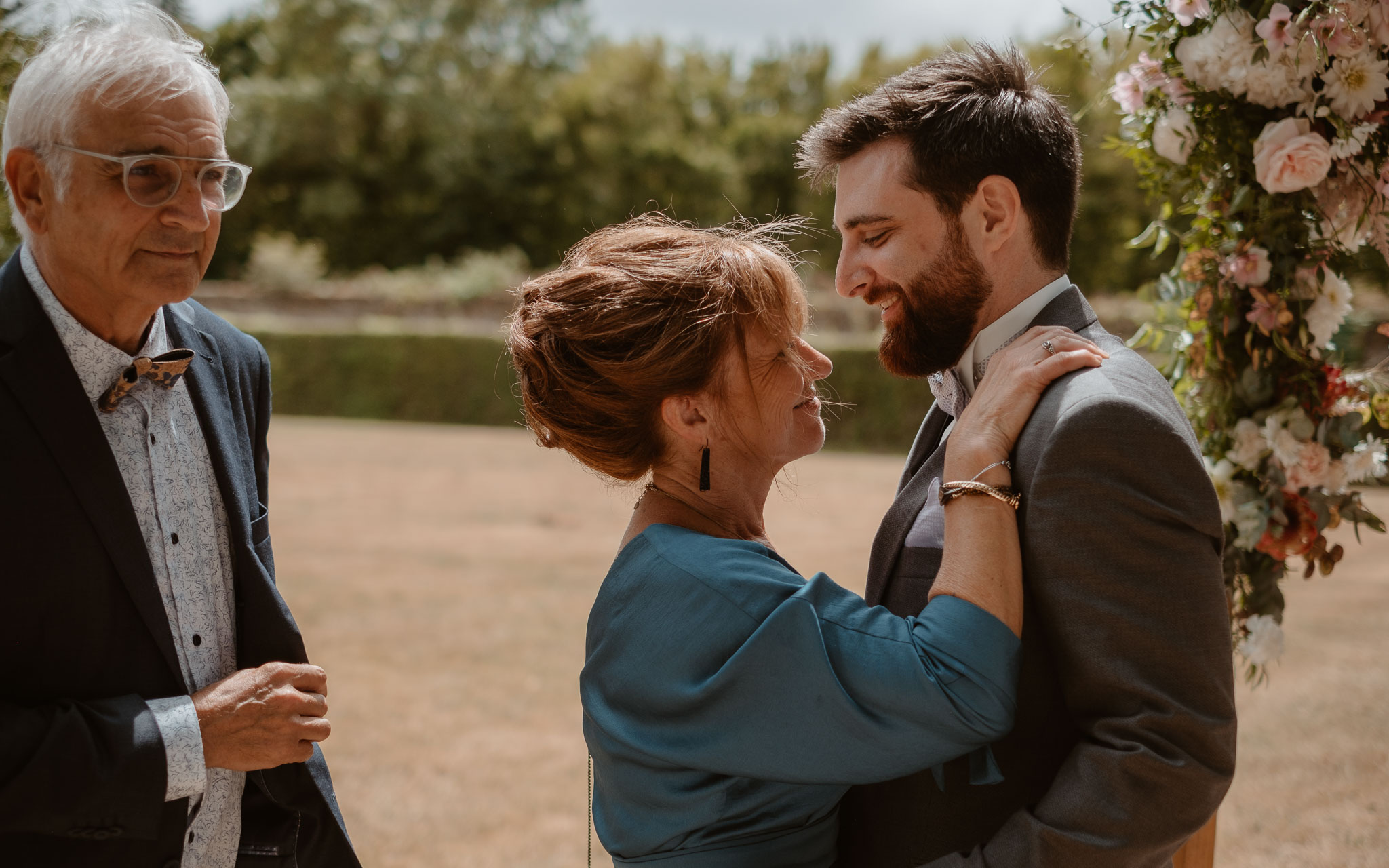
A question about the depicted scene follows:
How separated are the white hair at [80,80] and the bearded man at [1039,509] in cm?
128

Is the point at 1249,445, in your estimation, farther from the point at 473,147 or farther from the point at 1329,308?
the point at 473,147

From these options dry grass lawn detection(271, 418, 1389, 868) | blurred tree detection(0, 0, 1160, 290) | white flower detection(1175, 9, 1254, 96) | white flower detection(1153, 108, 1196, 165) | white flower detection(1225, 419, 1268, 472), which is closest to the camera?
white flower detection(1175, 9, 1254, 96)

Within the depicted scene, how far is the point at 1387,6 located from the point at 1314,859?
394cm

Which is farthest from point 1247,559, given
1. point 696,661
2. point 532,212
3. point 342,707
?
point 532,212

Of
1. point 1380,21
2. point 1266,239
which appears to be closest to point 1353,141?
point 1380,21

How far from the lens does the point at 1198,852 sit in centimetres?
266

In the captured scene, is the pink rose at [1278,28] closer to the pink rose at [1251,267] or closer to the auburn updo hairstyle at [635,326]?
the pink rose at [1251,267]

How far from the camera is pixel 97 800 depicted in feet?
6.29

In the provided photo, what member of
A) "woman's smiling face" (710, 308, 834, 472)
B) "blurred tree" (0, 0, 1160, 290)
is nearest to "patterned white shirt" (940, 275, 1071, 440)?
"woman's smiling face" (710, 308, 834, 472)

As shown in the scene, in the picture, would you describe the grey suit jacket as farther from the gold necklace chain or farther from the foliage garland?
the foliage garland

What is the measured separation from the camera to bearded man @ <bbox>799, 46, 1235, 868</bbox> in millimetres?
1693

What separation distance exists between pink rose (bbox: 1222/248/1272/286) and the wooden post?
1.35 metres

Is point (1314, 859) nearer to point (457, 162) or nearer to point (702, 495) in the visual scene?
point (702, 495)

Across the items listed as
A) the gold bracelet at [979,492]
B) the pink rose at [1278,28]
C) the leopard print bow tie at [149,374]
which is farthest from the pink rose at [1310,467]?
the leopard print bow tie at [149,374]
